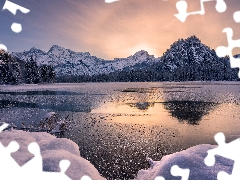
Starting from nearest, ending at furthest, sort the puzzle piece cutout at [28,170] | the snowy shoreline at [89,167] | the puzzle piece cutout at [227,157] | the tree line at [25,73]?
the puzzle piece cutout at [28,170]
the puzzle piece cutout at [227,157]
the snowy shoreline at [89,167]
the tree line at [25,73]

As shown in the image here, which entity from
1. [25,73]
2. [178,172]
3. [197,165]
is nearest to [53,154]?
[178,172]

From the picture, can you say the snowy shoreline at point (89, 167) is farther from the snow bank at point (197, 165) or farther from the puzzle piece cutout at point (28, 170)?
the puzzle piece cutout at point (28, 170)

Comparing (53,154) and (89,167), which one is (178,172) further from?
(53,154)

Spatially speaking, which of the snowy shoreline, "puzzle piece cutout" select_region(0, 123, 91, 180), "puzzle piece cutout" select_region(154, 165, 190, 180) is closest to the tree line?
the snowy shoreline

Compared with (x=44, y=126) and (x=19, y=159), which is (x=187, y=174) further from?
(x=44, y=126)

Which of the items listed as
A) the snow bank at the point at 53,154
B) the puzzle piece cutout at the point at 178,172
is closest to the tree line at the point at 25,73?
the snow bank at the point at 53,154

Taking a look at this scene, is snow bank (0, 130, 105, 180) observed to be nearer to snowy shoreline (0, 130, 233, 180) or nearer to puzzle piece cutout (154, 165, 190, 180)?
snowy shoreline (0, 130, 233, 180)

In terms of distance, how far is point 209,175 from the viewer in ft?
27.5

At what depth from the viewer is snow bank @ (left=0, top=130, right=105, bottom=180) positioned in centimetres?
845

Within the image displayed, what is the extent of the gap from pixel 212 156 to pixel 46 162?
6.57m

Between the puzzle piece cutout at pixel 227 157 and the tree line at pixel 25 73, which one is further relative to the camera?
the tree line at pixel 25 73

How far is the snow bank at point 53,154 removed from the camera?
8445 millimetres

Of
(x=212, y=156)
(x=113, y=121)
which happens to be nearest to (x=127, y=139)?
(x=113, y=121)

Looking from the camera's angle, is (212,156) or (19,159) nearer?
(19,159)
